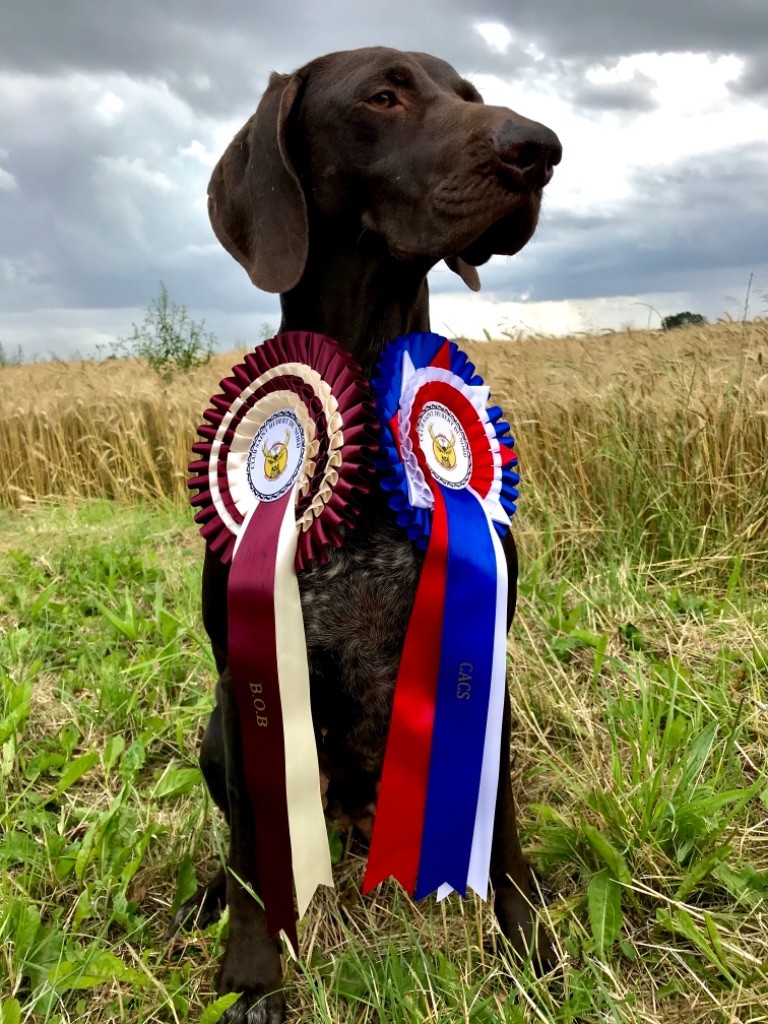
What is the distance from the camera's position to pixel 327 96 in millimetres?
1895

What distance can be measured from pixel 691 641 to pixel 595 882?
4.51 feet

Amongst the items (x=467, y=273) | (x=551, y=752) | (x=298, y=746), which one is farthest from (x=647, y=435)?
(x=298, y=746)

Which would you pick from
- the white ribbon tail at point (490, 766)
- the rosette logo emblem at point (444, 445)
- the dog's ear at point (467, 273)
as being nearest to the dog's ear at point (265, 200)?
the rosette logo emblem at point (444, 445)

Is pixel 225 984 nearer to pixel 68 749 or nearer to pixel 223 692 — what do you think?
pixel 223 692

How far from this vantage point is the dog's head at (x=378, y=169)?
1684mm

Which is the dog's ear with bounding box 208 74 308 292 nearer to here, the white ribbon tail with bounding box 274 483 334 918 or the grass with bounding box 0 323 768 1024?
the white ribbon tail with bounding box 274 483 334 918

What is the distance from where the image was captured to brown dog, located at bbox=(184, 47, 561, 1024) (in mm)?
1706

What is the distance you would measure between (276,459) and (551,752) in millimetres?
1165

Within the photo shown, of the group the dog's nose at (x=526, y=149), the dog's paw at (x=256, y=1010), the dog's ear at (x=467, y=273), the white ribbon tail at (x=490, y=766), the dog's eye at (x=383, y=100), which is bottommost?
the dog's paw at (x=256, y=1010)

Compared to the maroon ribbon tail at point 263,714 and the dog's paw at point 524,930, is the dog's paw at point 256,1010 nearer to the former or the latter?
the maroon ribbon tail at point 263,714

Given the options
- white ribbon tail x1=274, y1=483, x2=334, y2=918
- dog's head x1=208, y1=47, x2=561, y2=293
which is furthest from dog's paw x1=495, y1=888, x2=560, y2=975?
dog's head x1=208, y1=47, x2=561, y2=293

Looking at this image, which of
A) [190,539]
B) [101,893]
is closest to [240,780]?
[101,893]

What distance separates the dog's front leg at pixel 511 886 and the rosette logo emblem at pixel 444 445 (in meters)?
0.50

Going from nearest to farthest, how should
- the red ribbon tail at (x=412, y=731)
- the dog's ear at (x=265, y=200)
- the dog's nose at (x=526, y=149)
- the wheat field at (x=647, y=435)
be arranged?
the dog's nose at (x=526, y=149), the red ribbon tail at (x=412, y=731), the dog's ear at (x=265, y=200), the wheat field at (x=647, y=435)
